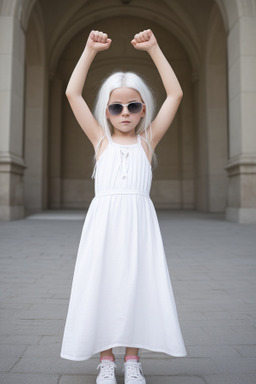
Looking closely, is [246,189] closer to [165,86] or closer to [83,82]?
[165,86]

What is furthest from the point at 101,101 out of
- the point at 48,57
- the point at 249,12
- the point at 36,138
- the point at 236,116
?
→ the point at 48,57

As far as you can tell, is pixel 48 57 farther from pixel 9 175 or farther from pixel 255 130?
pixel 255 130

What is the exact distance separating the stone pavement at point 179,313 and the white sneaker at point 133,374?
0.35 feet

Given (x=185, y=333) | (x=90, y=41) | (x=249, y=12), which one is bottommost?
(x=185, y=333)

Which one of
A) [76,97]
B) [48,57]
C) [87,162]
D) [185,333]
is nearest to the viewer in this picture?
[76,97]

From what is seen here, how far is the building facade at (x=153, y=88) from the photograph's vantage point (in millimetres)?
9570

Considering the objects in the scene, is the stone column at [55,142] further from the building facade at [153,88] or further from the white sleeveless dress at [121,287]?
the white sleeveless dress at [121,287]

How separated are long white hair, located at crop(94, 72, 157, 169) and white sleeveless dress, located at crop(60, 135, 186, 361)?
28 cm

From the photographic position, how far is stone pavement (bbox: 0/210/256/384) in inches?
68.4

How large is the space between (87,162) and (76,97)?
16.5m

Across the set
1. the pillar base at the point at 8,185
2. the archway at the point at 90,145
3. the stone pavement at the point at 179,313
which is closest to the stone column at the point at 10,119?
the pillar base at the point at 8,185

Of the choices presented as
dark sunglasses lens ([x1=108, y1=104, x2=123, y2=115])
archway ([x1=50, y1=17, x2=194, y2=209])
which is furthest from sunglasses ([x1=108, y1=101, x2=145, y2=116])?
archway ([x1=50, y1=17, x2=194, y2=209])

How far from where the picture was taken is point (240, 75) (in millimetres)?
9578

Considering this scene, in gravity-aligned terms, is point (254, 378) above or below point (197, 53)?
below
